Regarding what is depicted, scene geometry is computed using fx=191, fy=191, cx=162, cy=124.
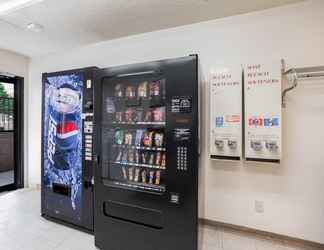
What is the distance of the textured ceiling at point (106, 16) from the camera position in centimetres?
200

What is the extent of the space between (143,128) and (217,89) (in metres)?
0.93

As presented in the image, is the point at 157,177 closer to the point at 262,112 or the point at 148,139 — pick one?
the point at 148,139

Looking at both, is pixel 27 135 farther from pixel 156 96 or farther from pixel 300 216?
pixel 300 216

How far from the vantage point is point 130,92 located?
2041 mm

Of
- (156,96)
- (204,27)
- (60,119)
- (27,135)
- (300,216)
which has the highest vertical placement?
(204,27)

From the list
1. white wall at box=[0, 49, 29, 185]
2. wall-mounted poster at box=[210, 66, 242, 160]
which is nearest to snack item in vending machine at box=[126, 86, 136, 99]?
wall-mounted poster at box=[210, 66, 242, 160]

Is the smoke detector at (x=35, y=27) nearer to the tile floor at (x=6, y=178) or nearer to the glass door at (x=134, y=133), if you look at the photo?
the glass door at (x=134, y=133)

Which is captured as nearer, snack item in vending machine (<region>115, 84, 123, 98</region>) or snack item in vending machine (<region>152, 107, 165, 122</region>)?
snack item in vending machine (<region>152, 107, 165, 122</region>)

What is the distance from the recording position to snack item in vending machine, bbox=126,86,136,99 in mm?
2025

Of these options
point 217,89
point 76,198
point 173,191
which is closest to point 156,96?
point 217,89

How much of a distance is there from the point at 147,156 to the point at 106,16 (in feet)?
5.55

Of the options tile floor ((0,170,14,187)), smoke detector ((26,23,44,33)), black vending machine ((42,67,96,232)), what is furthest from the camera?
tile floor ((0,170,14,187))

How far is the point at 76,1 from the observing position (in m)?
1.95

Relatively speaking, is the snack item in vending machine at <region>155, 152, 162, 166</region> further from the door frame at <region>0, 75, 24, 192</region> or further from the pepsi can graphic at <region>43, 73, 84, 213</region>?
the door frame at <region>0, 75, 24, 192</region>
